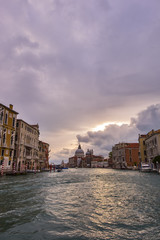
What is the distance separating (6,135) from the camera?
36844mm

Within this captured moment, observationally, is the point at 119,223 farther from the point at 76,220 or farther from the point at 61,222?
the point at 61,222

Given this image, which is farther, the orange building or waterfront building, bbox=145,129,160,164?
the orange building

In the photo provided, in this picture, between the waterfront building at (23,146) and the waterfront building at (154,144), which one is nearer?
the waterfront building at (23,146)

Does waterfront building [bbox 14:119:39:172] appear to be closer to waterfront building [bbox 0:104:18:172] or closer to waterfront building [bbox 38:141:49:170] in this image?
waterfront building [bbox 0:104:18:172]

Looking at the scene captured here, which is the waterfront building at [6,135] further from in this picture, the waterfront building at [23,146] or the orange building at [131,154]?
the orange building at [131,154]

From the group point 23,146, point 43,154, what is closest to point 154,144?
point 23,146

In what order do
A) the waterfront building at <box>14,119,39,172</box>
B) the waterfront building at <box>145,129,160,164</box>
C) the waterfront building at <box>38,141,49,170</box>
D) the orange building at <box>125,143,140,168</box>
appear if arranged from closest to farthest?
the waterfront building at <box>14,119,39,172</box> < the waterfront building at <box>145,129,160,164</box> < the waterfront building at <box>38,141,49,170</box> < the orange building at <box>125,143,140,168</box>

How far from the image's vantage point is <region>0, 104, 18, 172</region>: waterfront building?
35.3 m

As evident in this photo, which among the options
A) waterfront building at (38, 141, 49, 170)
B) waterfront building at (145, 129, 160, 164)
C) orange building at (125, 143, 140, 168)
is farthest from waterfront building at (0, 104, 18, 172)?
orange building at (125, 143, 140, 168)

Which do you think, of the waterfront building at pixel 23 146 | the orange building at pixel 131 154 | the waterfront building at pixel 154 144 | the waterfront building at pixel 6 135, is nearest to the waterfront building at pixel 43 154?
the waterfront building at pixel 23 146

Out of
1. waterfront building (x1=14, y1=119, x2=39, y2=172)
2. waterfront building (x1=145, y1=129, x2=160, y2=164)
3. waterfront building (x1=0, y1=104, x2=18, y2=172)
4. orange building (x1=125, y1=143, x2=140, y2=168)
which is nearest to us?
waterfront building (x1=0, y1=104, x2=18, y2=172)

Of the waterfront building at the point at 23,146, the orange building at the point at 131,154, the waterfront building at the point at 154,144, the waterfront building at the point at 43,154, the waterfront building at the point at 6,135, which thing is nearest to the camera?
the waterfront building at the point at 6,135

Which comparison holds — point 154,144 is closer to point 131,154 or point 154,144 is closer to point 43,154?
point 131,154

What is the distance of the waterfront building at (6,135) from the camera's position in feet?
116
